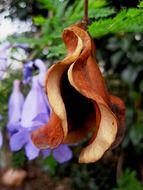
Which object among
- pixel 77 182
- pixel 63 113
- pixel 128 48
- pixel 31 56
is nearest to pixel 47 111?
pixel 31 56

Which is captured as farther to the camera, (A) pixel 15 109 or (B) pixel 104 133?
(A) pixel 15 109

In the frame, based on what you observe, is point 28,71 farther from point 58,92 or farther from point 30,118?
point 58,92

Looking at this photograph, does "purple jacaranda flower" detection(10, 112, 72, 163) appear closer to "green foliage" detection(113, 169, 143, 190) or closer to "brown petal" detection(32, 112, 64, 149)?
"brown petal" detection(32, 112, 64, 149)

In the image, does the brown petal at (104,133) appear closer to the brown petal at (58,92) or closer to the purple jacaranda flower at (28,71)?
the brown petal at (58,92)

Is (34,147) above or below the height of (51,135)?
below

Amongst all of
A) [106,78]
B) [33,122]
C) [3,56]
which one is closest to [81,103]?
[33,122]

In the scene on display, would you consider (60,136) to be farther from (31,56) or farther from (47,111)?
(31,56)
